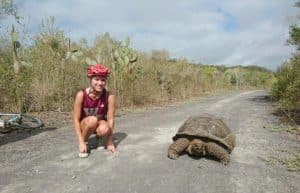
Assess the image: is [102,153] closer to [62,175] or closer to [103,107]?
[103,107]

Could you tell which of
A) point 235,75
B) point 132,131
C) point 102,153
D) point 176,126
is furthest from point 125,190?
point 235,75

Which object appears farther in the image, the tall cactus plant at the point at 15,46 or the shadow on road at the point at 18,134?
the tall cactus plant at the point at 15,46

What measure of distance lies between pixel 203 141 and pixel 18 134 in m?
4.83

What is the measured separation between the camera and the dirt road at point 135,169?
17.9ft

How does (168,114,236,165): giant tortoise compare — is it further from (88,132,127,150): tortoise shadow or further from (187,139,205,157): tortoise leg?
(88,132,127,150): tortoise shadow

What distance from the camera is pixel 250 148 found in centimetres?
813

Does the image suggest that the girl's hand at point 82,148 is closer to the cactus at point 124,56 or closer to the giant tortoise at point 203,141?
the giant tortoise at point 203,141

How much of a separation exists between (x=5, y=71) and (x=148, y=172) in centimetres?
836

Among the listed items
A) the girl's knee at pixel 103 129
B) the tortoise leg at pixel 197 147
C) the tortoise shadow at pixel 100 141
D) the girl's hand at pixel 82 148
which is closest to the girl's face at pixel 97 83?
the girl's knee at pixel 103 129

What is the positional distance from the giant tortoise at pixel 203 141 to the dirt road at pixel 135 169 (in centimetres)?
14

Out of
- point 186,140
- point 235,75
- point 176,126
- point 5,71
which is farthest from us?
point 235,75

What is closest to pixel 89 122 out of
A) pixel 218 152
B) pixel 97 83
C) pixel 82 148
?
pixel 82 148

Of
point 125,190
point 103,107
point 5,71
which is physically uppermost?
point 5,71

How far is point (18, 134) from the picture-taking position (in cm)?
970
